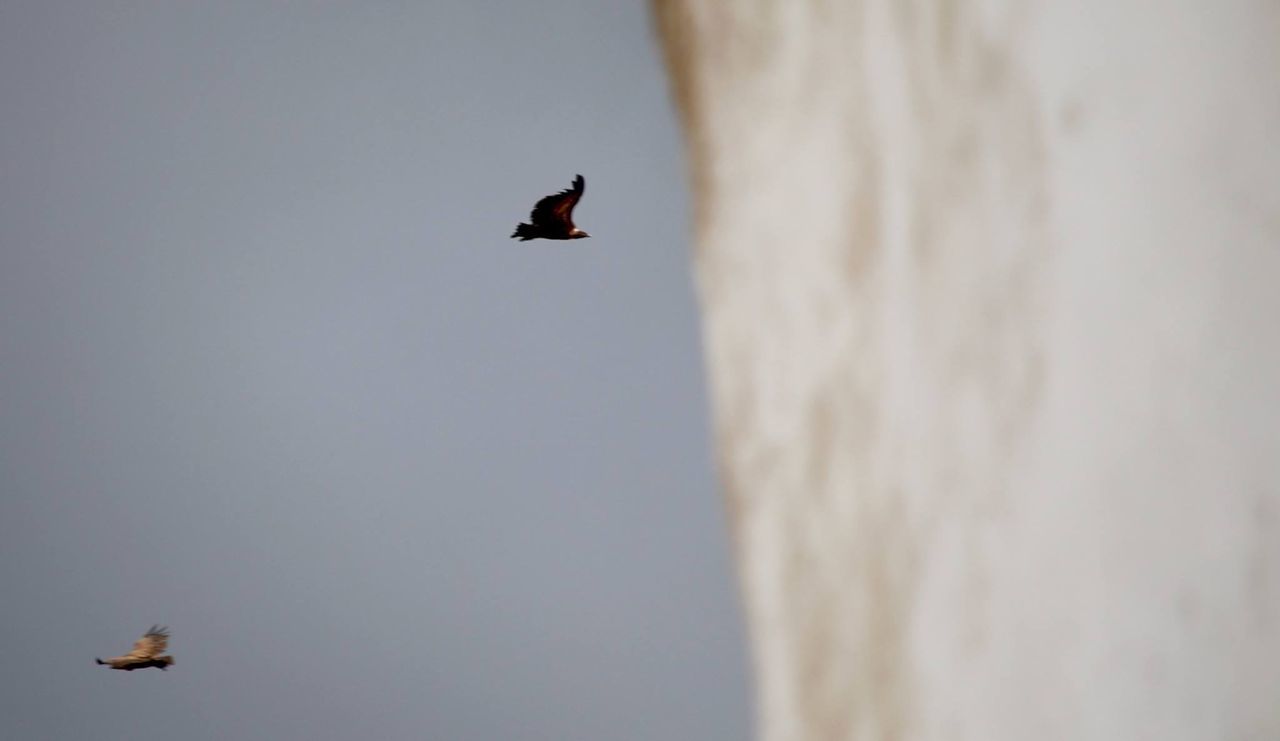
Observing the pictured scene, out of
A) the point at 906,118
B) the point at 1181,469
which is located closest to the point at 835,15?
the point at 906,118

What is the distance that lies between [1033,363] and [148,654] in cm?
233

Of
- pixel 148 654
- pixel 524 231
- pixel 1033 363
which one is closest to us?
pixel 1033 363

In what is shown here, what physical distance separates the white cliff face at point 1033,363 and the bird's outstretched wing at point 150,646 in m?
2.24

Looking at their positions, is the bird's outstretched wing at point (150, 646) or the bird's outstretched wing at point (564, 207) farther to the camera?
the bird's outstretched wing at point (150, 646)

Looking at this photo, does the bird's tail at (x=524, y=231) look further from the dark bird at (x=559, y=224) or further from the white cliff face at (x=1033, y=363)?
the white cliff face at (x=1033, y=363)

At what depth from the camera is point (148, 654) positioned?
237 centimetres

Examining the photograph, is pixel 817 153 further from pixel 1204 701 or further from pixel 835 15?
pixel 1204 701

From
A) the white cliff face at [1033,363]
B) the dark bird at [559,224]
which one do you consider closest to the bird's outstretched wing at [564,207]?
the dark bird at [559,224]

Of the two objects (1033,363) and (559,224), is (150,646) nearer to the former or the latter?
(559,224)

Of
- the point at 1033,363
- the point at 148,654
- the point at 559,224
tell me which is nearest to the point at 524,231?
the point at 559,224

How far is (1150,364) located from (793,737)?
6.0 inches

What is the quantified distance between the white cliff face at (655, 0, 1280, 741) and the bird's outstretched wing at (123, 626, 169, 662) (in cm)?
224

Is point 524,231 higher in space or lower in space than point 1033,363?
higher

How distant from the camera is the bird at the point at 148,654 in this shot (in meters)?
2.34
